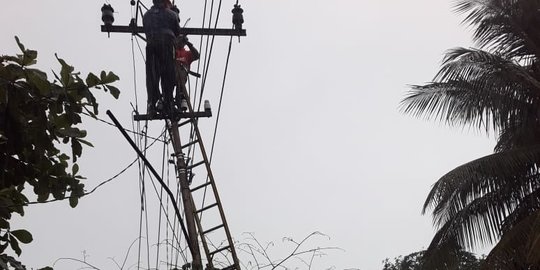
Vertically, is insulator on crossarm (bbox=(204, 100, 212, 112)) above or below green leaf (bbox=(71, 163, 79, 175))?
above

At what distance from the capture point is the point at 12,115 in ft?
8.79

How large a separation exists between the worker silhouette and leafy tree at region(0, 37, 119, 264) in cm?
289

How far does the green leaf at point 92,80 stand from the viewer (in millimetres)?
2773

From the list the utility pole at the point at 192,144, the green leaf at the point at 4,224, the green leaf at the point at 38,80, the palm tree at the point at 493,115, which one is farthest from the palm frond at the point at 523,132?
the green leaf at the point at 4,224

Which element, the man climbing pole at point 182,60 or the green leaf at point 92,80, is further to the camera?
the man climbing pole at point 182,60

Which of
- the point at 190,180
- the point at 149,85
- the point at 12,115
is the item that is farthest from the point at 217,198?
the point at 12,115

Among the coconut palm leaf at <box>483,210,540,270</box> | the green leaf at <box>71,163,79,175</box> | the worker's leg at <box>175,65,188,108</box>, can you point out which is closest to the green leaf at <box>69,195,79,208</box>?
the green leaf at <box>71,163,79,175</box>

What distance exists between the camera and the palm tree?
7.58 meters

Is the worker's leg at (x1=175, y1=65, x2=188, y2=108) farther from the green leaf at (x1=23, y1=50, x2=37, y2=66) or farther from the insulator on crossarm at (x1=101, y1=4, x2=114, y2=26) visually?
the green leaf at (x1=23, y1=50, x2=37, y2=66)

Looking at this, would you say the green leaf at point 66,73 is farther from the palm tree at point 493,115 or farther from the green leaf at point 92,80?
the palm tree at point 493,115

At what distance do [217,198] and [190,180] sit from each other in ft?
1.27

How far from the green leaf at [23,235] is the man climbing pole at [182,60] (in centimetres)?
340

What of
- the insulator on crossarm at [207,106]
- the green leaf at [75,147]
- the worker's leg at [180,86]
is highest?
the worker's leg at [180,86]

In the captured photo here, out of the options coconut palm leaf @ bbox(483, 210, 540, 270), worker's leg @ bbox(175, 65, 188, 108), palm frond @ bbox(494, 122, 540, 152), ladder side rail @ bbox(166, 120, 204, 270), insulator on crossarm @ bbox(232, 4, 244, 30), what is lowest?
coconut palm leaf @ bbox(483, 210, 540, 270)
